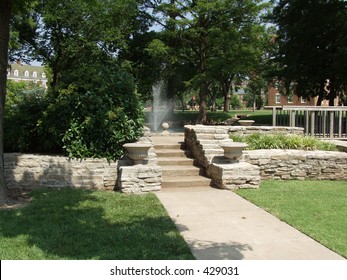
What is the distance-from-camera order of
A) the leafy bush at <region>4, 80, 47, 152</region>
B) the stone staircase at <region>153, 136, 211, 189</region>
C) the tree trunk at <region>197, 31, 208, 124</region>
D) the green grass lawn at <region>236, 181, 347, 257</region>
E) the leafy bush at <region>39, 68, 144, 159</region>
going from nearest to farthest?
the green grass lawn at <region>236, 181, 347, 257</region> < the leafy bush at <region>39, 68, 144, 159</region> < the stone staircase at <region>153, 136, 211, 189</region> < the leafy bush at <region>4, 80, 47, 152</region> < the tree trunk at <region>197, 31, 208, 124</region>

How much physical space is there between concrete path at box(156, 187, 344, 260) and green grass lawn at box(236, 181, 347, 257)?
0.57 ft

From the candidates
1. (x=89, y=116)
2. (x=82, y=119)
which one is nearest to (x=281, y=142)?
(x=89, y=116)

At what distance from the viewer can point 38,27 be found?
21406 millimetres

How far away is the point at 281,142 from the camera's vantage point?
9.79 metres

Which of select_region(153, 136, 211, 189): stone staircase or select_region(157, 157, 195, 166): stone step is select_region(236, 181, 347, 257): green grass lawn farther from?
select_region(157, 157, 195, 166): stone step

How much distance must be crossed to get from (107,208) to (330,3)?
18.5 m

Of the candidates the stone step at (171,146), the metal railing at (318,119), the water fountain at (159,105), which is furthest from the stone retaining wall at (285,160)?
the water fountain at (159,105)

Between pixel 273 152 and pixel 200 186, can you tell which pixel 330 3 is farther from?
pixel 200 186

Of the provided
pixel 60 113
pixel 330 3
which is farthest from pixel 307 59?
pixel 60 113

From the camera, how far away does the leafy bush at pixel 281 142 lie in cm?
973

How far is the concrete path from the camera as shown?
13.6ft

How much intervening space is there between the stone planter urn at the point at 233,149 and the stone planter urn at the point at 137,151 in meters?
1.83

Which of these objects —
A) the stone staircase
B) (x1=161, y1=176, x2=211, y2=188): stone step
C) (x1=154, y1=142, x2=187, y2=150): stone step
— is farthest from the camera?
(x1=154, y1=142, x2=187, y2=150): stone step

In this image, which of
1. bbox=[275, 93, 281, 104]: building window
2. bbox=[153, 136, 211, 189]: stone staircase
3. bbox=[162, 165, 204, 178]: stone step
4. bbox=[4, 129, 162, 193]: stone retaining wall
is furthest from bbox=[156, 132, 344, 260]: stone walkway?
bbox=[275, 93, 281, 104]: building window
